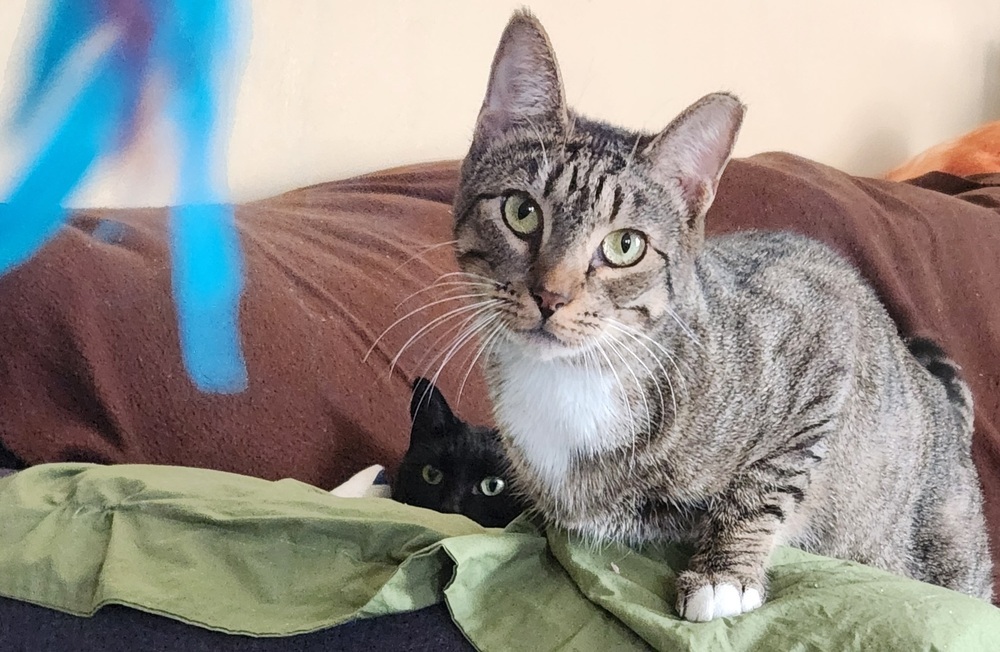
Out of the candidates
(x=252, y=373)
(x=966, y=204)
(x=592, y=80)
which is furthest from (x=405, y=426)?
(x=966, y=204)

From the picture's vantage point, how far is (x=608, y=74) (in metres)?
1.68

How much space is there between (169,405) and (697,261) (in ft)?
2.25

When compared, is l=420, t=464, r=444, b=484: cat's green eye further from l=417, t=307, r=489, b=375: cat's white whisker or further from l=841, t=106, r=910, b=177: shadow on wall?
l=841, t=106, r=910, b=177: shadow on wall

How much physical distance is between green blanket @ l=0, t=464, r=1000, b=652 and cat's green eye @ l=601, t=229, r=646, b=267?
27cm

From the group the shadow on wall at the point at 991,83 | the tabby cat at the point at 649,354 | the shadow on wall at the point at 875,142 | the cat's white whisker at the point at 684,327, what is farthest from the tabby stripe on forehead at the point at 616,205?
the shadow on wall at the point at 991,83

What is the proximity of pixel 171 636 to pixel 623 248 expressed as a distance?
0.50 m

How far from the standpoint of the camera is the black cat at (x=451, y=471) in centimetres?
103

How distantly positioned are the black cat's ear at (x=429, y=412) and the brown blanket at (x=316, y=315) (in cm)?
11

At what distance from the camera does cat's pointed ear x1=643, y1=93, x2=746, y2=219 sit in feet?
2.40

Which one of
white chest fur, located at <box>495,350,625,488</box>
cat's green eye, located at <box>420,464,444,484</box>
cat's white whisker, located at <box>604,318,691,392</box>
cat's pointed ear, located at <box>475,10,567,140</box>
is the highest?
cat's pointed ear, located at <box>475,10,567,140</box>

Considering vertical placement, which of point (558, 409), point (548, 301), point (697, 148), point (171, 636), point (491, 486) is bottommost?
point (491, 486)

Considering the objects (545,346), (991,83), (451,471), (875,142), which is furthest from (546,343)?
(991,83)

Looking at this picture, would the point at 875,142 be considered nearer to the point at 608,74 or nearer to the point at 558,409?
the point at 608,74

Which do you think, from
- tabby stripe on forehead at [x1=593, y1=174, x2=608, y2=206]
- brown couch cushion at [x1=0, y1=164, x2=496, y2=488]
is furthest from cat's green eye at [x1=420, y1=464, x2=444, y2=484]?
tabby stripe on forehead at [x1=593, y1=174, x2=608, y2=206]
